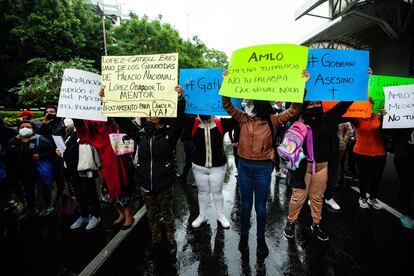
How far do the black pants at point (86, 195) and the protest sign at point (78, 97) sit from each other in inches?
42.8

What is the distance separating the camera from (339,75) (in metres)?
2.98

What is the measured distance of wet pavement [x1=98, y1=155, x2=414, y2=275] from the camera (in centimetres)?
301

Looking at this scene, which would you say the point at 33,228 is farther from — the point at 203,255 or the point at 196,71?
the point at 196,71

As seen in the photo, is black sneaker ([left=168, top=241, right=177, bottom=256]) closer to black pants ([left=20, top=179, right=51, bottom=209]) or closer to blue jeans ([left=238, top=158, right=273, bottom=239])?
blue jeans ([left=238, top=158, right=273, bottom=239])

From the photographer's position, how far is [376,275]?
2877mm

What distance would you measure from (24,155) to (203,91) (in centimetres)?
332

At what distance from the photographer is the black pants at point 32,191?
4.53m

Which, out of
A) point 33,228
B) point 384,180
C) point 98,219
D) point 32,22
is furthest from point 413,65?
point 32,22

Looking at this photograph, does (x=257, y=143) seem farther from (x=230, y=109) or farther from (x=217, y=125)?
(x=217, y=125)

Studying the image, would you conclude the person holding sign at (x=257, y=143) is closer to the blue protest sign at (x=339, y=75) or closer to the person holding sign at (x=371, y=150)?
the blue protest sign at (x=339, y=75)

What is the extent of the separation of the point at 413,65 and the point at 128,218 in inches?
508

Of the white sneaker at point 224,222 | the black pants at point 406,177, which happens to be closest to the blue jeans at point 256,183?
the white sneaker at point 224,222

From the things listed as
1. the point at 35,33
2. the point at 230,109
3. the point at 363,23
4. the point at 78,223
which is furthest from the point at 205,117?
the point at 35,33

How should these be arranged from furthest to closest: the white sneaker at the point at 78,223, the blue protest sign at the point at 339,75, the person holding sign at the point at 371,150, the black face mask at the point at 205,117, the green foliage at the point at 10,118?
the green foliage at the point at 10,118
the person holding sign at the point at 371,150
the white sneaker at the point at 78,223
the black face mask at the point at 205,117
the blue protest sign at the point at 339,75
